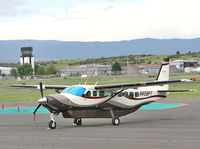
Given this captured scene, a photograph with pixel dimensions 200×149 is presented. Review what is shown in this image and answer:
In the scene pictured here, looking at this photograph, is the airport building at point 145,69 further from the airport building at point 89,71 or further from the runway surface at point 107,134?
the runway surface at point 107,134

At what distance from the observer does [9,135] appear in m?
20.4

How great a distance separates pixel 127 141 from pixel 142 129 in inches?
168

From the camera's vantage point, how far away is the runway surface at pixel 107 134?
16773 mm

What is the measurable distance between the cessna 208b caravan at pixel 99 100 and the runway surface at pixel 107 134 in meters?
0.87

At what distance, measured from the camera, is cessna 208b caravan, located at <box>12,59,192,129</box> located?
74.4 feet

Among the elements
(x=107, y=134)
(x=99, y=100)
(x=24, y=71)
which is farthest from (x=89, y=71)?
(x=107, y=134)

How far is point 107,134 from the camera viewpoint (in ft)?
65.6

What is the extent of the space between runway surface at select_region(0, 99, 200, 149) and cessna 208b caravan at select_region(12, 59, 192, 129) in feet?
2.85

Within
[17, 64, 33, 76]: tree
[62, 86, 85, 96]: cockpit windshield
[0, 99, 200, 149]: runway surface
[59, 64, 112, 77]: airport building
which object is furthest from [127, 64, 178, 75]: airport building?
[62, 86, 85, 96]: cockpit windshield

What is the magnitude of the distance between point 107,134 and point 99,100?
497cm

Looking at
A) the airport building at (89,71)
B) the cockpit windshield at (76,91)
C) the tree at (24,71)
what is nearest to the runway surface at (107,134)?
the cockpit windshield at (76,91)

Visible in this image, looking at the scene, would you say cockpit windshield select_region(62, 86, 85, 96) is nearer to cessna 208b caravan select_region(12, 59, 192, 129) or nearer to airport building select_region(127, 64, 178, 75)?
cessna 208b caravan select_region(12, 59, 192, 129)

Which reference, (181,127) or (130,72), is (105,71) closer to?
(130,72)

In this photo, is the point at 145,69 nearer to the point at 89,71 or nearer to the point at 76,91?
the point at 89,71
